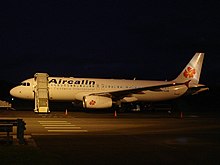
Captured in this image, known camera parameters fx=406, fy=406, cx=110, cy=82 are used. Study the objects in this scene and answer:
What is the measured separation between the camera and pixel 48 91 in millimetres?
35562

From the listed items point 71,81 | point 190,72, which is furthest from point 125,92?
point 190,72

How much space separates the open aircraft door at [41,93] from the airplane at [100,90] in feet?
1.87

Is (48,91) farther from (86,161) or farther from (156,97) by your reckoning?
(86,161)

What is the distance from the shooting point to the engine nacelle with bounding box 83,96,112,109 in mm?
34875

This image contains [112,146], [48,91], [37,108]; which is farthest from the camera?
[48,91]

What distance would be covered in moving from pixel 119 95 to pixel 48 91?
6759 mm

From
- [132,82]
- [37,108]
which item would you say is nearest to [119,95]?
[132,82]

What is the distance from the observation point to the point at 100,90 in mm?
37938

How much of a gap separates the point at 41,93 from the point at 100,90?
19.2 ft

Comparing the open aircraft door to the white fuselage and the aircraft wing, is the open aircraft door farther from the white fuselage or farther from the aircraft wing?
the aircraft wing

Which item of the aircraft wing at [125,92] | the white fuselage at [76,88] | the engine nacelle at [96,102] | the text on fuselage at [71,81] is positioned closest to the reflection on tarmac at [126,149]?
the engine nacelle at [96,102]

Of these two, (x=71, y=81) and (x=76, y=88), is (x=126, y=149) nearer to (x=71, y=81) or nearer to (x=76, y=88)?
(x=76, y=88)

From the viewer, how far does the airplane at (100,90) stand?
118 feet

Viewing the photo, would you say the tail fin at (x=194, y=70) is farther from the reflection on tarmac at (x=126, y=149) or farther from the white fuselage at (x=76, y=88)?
the reflection on tarmac at (x=126, y=149)
